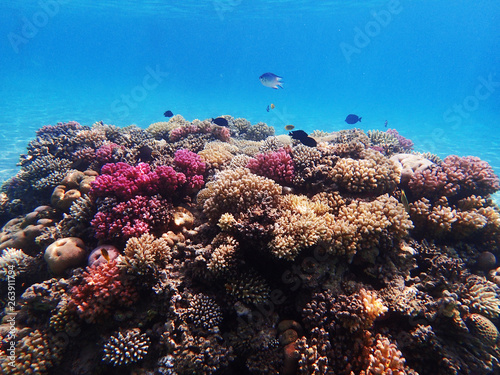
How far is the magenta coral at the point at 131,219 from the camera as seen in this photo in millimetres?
4480

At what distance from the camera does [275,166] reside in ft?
18.2

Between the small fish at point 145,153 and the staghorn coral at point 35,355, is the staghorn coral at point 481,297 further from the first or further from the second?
the small fish at point 145,153

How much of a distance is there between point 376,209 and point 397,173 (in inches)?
67.6

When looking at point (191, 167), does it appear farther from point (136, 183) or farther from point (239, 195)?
point (239, 195)

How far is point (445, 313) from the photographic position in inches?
153

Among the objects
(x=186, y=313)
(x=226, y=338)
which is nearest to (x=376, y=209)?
(x=226, y=338)

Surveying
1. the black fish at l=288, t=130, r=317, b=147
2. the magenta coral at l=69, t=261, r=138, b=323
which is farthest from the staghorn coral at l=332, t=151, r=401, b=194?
the magenta coral at l=69, t=261, r=138, b=323

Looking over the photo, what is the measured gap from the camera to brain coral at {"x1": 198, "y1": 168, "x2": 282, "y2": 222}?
444cm

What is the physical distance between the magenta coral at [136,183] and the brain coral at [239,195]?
1.27 meters

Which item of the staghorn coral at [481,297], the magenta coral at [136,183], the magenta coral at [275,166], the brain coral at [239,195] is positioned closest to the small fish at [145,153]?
the magenta coral at [136,183]

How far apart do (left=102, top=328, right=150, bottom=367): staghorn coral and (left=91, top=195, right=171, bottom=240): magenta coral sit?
1629 millimetres

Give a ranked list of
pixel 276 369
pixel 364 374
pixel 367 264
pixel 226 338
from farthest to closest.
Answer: pixel 367 264
pixel 226 338
pixel 276 369
pixel 364 374

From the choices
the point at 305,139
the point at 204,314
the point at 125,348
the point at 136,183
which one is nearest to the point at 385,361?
the point at 204,314

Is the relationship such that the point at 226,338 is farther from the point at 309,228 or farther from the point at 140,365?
the point at 309,228
